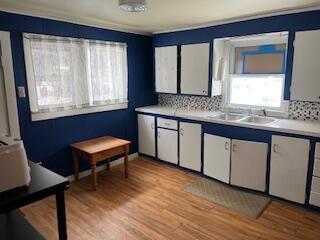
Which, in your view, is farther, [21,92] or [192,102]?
[192,102]

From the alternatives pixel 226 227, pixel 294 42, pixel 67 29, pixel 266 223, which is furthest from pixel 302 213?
pixel 67 29

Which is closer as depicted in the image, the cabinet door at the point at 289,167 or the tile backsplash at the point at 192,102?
the cabinet door at the point at 289,167

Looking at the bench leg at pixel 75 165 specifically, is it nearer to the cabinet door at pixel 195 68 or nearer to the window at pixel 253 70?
the cabinet door at pixel 195 68

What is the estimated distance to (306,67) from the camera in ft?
8.85

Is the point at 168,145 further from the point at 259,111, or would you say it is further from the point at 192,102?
the point at 259,111

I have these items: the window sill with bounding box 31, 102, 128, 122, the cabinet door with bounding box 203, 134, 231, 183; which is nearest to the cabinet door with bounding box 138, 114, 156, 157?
the window sill with bounding box 31, 102, 128, 122

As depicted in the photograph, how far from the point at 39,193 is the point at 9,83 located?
1808 millimetres

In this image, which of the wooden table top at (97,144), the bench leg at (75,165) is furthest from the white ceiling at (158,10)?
the bench leg at (75,165)

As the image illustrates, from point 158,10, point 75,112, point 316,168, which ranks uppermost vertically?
point 158,10

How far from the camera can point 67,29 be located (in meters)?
3.16

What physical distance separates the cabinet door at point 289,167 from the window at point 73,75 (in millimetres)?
2410

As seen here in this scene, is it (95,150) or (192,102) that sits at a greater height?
(192,102)

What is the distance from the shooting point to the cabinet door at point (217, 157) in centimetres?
313

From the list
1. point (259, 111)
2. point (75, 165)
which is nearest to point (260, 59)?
point (259, 111)
